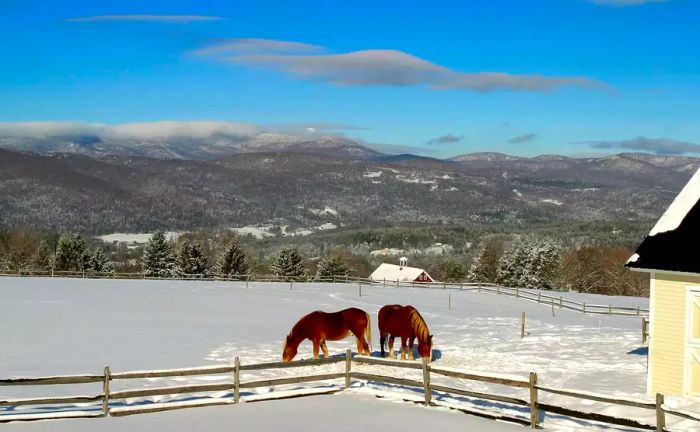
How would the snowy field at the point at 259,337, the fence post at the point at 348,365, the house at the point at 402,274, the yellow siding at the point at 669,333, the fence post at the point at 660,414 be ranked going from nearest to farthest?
the fence post at the point at 660,414 → the yellow siding at the point at 669,333 → the fence post at the point at 348,365 → the snowy field at the point at 259,337 → the house at the point at 402,274

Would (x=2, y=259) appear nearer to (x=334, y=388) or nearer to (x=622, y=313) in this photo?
(x=622, y=313)

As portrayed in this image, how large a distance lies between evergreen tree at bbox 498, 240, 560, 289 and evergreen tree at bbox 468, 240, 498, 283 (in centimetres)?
306

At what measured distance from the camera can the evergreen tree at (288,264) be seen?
68.3 metres

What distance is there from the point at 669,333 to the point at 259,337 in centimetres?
1601

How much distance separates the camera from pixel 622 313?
40312 mm

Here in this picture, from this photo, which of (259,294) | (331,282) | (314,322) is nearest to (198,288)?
(259,294)

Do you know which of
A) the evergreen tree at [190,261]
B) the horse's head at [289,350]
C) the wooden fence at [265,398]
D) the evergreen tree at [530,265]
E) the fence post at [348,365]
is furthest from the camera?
the evergreen tree at [530,265]

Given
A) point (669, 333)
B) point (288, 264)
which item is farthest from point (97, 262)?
point (669, 333)

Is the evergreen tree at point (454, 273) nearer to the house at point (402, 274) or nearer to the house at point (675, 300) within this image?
the house at point (402, 274)

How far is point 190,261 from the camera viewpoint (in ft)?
219

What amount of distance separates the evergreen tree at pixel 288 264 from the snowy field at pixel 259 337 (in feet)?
60.6

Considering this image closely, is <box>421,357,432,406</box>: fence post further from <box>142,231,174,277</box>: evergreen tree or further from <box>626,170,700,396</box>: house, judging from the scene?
<box>142,231,174,277</box>: evergreen tree

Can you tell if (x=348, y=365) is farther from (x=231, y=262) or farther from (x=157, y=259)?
(x=157, y=259)

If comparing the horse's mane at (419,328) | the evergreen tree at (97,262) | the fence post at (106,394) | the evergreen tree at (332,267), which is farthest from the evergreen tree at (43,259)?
the fence post at (106,394)
